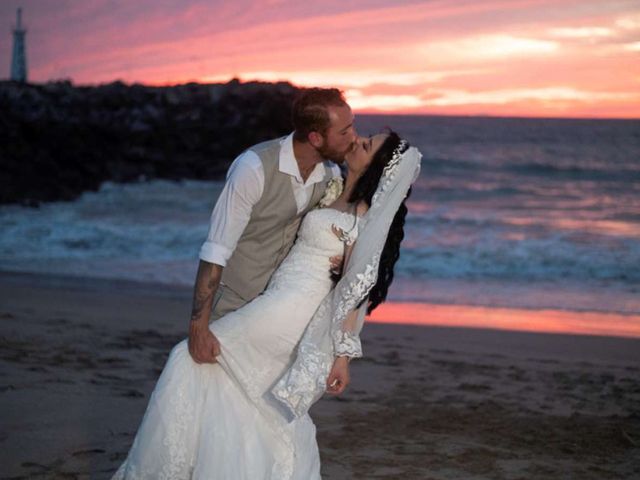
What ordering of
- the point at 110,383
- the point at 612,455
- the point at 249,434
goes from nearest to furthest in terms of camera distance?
the point at 249,434 → the point at 612,455 → the point at 110,383

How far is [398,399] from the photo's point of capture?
22.0 ft

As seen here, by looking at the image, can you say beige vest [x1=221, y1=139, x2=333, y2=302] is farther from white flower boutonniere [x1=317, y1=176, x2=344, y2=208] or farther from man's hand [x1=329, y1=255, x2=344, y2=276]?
man's hand [x1=329, y1=255, x2=344, y2=276]

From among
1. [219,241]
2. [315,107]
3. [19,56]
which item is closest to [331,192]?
[315,107]

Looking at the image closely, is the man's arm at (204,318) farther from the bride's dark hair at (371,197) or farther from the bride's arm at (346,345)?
the bride's dark hair at (371,197)

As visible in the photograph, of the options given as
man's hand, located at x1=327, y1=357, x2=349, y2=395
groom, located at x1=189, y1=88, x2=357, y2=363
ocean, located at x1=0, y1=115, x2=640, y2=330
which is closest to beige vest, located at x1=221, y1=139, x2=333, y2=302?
groom, located at x1=189, y1=88, x2=357, y2=363

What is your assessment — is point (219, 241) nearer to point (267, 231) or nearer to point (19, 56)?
point (267, 231)

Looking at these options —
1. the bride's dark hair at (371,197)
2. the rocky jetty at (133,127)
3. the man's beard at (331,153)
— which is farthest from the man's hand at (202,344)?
the rocky jetty at (133,127)

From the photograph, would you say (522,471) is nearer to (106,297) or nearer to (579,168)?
(106,297)

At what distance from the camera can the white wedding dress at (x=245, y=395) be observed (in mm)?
3551

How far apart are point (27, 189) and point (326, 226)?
77.5 feet

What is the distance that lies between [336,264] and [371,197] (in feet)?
0.93

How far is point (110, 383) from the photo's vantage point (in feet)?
21.7

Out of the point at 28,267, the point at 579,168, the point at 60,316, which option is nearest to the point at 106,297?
the point at 60,316

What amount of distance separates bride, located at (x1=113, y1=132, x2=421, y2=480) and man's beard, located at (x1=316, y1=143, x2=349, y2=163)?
0.08 m
